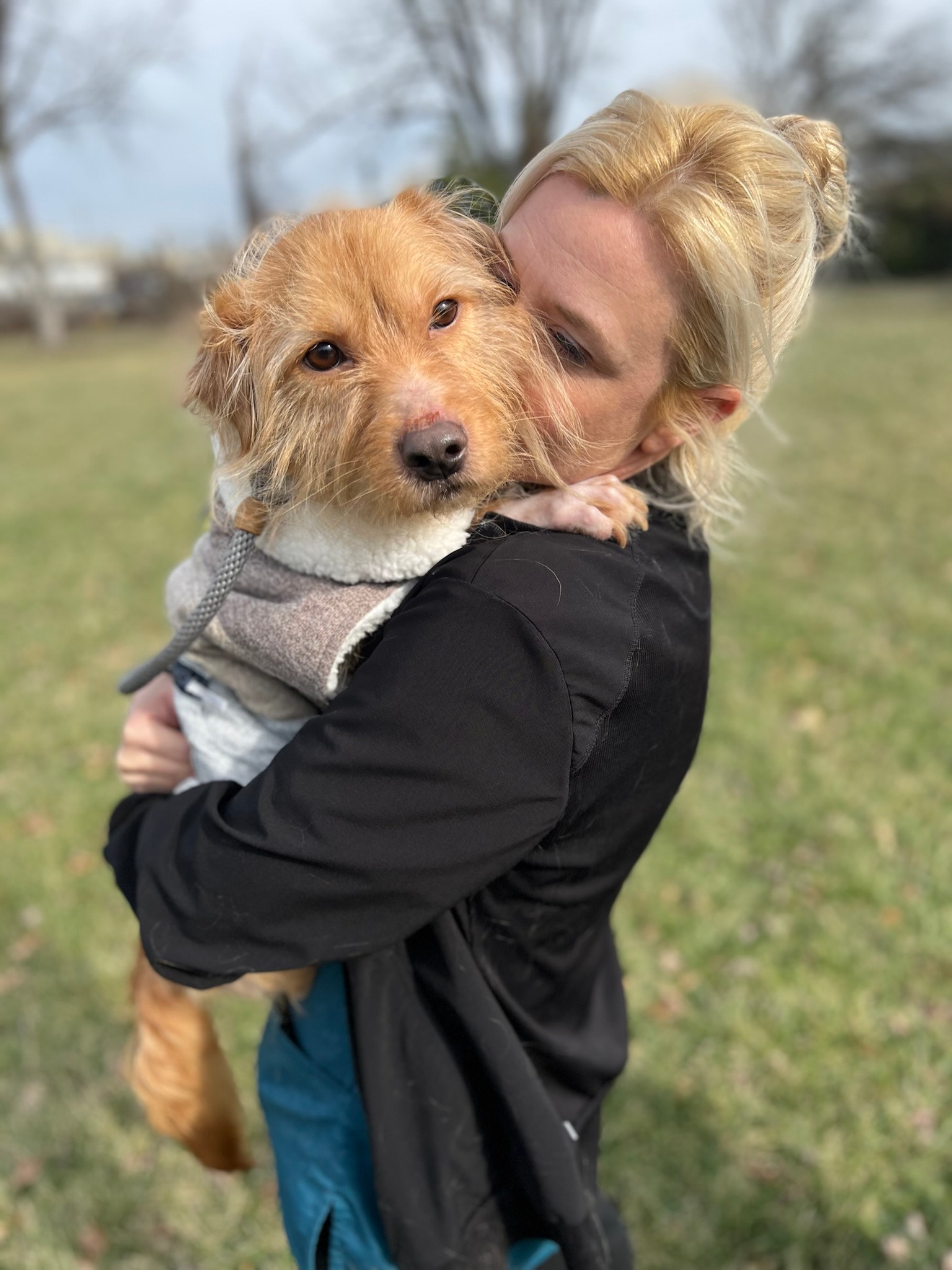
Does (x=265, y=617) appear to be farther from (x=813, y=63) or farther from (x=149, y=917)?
(x=813, y=63)

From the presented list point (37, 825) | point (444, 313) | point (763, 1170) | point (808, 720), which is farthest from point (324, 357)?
point (808, 720)

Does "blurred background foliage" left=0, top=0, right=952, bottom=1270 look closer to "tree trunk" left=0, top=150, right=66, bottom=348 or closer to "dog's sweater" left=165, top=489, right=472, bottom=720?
"dog's sweater" left=165, top=489, right=472, bottom=720

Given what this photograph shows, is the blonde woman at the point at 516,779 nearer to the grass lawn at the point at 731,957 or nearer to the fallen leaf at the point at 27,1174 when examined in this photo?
the grass lawn at the point at 731,957

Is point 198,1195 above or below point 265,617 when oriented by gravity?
below

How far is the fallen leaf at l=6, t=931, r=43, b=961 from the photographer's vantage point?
149 inches

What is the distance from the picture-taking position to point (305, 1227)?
1.53m

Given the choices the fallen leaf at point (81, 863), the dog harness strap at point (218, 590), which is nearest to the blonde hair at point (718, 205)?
the dog harness strap at point (218, 590)

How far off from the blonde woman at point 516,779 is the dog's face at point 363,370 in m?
0.10

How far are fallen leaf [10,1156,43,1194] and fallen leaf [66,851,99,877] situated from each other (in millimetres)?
1359

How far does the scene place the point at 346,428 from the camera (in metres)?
1.16

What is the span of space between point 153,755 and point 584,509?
76 cm


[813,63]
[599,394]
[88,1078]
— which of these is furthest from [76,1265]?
[813,63]

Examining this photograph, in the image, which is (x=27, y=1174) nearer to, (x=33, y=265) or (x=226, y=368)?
(x=226, y=368)

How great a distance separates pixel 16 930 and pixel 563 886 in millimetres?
3284
